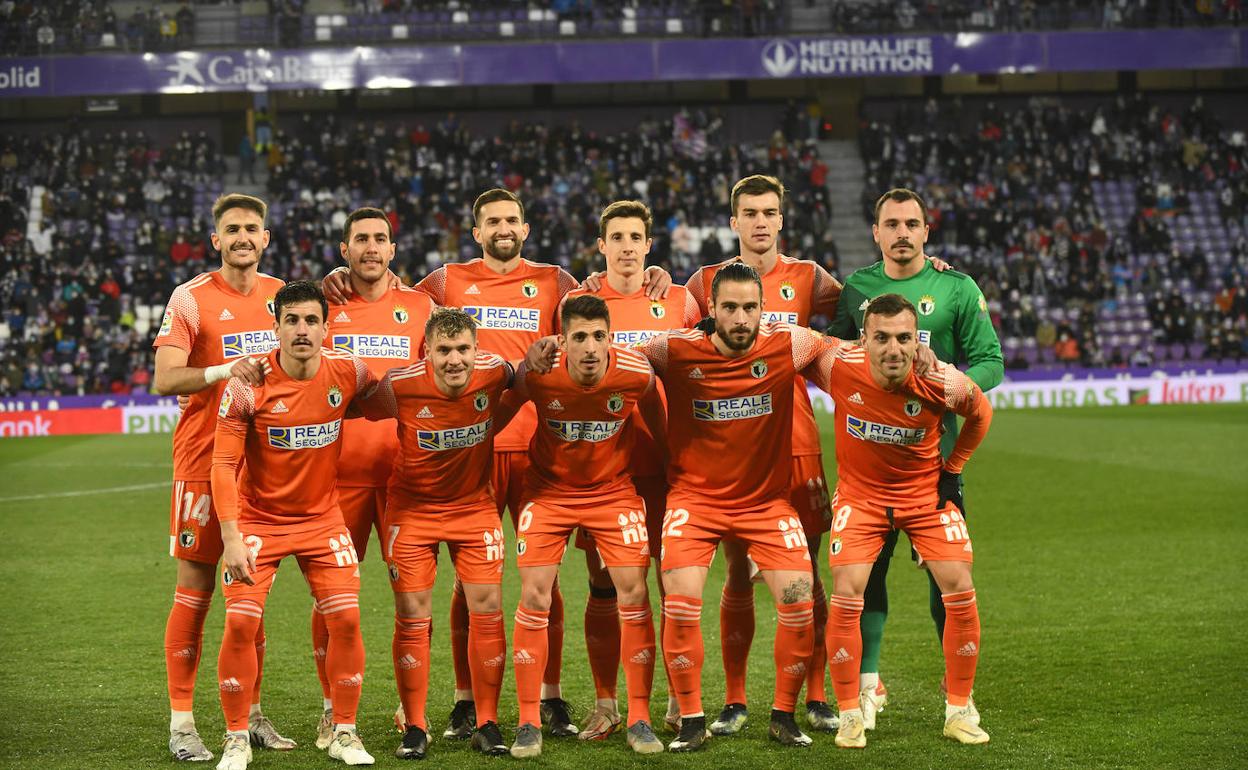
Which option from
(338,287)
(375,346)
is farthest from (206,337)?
(375,346)

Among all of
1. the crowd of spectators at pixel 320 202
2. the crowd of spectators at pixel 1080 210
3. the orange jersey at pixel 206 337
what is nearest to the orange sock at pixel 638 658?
the orange jersey at pixel 206 337

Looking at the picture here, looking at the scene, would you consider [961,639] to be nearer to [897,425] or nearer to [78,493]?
[897,425]

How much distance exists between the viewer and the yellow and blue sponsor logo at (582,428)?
251 inches

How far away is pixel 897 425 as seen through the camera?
634 centimetres

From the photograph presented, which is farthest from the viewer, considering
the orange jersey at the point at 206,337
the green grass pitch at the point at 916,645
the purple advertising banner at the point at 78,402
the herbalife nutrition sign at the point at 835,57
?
the herbalife nutrition sign at the point at 835,57

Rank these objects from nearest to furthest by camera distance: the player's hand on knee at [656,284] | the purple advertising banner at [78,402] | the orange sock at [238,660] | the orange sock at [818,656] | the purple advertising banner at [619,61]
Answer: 1. the orange sock at [238,660]
2. the orange sock at [818,656]
3. the player's hand on knee at [656,284]
4. the purple advertising banner at [78,402]
5. the purple advertising banner at [619,61]

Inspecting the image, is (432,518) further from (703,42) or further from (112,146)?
(112,146)

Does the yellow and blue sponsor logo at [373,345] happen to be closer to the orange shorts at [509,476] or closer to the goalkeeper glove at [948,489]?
the orange shorts at [509,476]

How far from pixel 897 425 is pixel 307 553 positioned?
274cm

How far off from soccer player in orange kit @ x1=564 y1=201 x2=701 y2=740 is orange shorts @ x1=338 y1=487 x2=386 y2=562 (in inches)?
38.9

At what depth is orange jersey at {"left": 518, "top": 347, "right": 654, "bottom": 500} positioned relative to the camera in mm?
6340

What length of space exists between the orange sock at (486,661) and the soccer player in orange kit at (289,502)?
1.69 feet

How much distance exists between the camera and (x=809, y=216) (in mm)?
30297

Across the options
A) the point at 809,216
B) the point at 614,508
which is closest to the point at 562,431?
the point at 614,508
